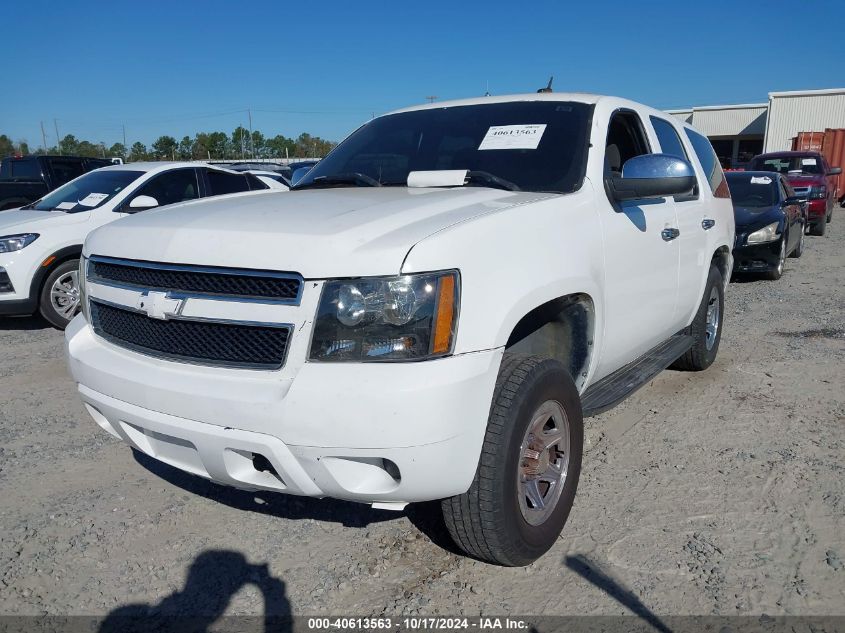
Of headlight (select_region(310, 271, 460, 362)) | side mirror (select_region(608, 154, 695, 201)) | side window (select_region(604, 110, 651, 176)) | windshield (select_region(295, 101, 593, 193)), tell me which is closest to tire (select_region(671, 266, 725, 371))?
side window (select_region(604, 110, 651, 176))

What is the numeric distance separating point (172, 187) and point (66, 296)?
6.25 feet

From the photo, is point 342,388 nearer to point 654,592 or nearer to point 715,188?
point 654,592

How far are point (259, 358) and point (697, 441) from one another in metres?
2.76

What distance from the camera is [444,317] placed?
7.09ft

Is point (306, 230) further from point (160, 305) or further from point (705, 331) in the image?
point (705, 331)

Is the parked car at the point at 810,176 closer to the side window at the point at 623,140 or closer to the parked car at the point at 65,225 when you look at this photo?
the side window at the point at 623,140

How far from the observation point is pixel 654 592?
2533 mm

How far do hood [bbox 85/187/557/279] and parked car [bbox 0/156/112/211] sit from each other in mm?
11447

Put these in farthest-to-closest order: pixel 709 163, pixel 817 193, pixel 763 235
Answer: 1. pixel 817 193
2. pixel 763 235
3. pixel 709 163

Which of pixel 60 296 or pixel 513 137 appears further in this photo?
pixel 60 296

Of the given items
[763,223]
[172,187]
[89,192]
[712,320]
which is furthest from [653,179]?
[763,223]

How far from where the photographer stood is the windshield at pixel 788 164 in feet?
53.6

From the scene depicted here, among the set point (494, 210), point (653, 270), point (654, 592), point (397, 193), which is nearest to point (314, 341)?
point (494, 210)

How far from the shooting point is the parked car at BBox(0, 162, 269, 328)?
21.9ft
